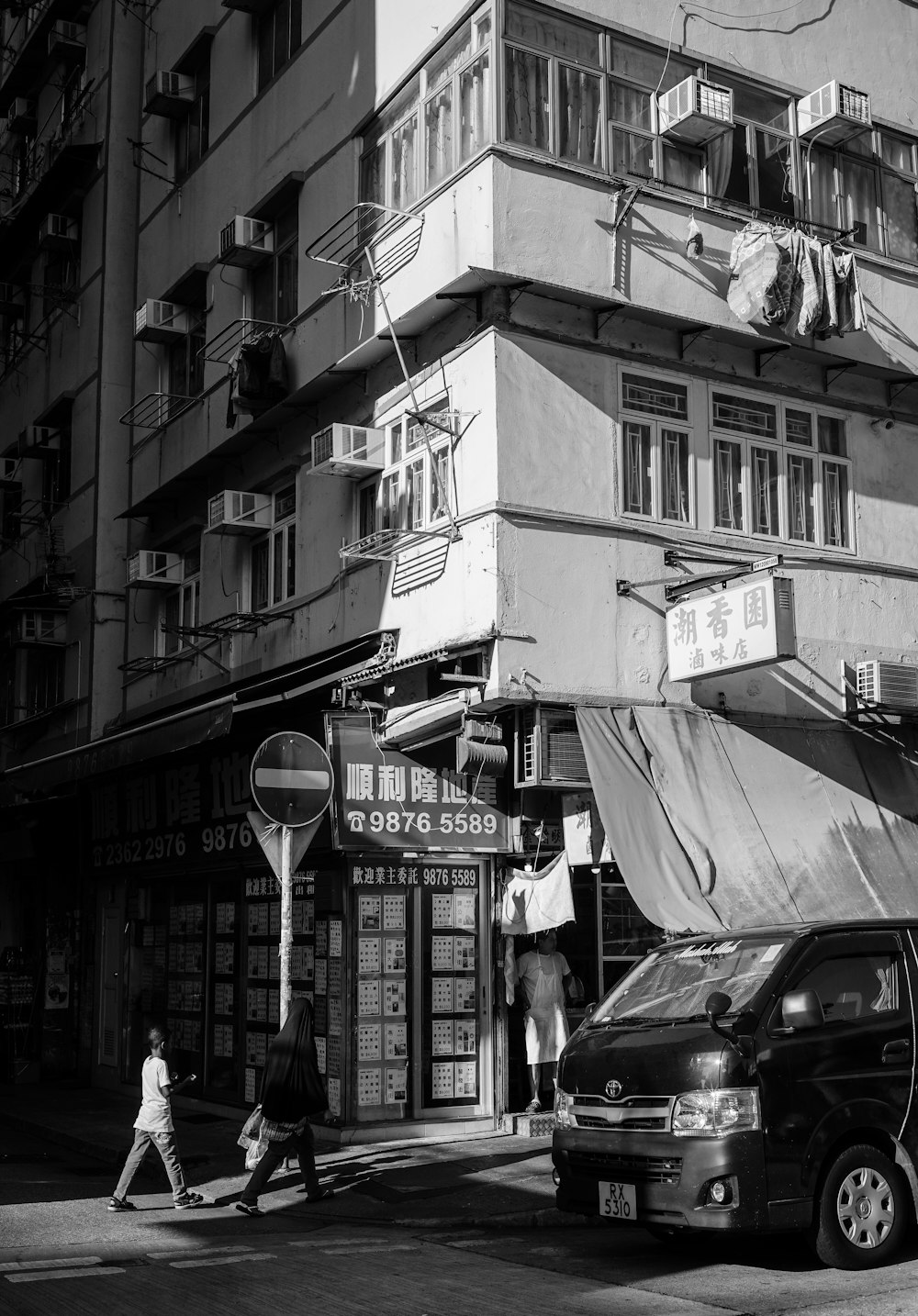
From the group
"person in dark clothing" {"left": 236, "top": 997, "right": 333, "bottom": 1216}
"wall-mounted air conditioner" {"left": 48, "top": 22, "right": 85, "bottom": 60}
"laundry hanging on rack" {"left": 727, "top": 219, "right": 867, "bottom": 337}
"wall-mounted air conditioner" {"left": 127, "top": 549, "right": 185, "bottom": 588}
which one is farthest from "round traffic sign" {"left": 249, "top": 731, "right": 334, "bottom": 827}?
"wall-mounted air conditioner" {"left": 48, "top": 22, "right": 85, "bottom": 60}

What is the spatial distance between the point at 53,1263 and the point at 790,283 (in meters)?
10.5

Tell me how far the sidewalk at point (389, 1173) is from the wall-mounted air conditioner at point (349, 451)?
6563 millimetres

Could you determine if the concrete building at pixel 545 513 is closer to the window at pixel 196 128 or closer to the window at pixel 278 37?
the window at pixel 278 37

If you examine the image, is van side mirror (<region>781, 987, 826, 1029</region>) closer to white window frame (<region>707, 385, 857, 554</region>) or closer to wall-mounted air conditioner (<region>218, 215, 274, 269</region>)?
white window frame (<region>707, 385, 857, 554</region>)

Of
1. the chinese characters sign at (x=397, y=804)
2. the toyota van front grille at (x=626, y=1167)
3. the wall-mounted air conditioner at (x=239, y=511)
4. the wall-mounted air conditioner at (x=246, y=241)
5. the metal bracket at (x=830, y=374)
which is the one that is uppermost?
the wall-mounted air conditioner at (x=246, y=241)

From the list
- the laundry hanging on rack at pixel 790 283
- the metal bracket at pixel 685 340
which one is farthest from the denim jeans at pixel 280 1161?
the laundry hanging on rack at pixel 790 283

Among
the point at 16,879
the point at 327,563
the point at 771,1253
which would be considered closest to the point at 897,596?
the point at 327,563

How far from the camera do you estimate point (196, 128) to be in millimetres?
20156

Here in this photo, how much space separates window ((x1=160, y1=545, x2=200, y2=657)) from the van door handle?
1262 centimetres

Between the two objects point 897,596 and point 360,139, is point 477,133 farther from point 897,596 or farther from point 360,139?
point 897,596

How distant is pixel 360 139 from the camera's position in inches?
607

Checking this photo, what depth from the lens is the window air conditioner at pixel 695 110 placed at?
537 inches

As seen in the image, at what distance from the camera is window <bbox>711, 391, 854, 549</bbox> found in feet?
46.3

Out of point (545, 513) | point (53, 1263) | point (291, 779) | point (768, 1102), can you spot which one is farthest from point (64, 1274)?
point (545, 513)
